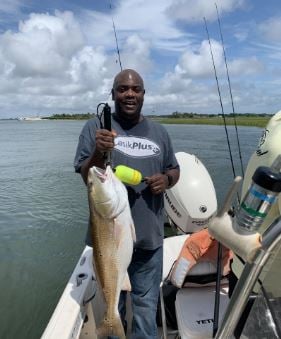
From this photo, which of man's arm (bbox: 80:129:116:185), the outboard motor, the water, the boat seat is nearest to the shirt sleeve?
man's arm (bbox: 80:129:116:185)

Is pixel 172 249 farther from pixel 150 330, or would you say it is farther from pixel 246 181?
pixel 246 181

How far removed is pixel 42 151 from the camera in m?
26.5

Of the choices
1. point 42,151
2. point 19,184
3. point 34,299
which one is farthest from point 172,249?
point 42,151

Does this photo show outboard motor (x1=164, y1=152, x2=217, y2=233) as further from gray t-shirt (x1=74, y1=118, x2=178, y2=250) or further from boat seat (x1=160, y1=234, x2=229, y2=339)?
gray t-shirt (x1=74, y1=118, x2=178, y2=250)

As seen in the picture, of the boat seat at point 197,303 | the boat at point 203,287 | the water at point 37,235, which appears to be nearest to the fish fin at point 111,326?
the boat at point 203,287

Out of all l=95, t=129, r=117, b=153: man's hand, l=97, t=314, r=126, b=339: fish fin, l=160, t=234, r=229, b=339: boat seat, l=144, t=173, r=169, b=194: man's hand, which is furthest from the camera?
l=160, t=234, r=229, b=339: boat seat

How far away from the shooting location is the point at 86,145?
2744 millimetres

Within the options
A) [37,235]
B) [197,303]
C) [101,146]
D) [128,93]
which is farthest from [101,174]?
[37,235]

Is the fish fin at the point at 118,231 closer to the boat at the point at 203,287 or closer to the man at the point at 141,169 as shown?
the man at the point at 141,169

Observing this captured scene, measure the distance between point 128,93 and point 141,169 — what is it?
0.55 metres

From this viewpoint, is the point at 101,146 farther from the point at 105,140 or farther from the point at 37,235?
the point at 37,235

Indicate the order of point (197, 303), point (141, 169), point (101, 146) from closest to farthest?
point (101, 146) → point (141, 169) → point (197, 303)

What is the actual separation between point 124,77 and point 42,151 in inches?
968

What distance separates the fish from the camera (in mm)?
2213
